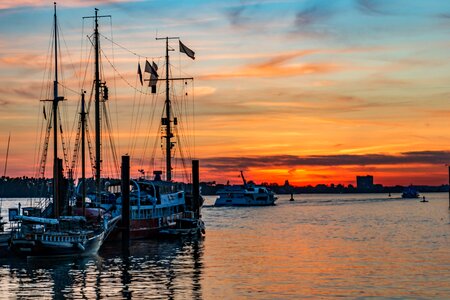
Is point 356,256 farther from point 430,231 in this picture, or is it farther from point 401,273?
point 430,231

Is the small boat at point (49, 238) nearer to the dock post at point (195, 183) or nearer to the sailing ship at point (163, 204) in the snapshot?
the sailing ship at point (163, 204)

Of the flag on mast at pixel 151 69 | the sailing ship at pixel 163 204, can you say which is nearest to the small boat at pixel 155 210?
the sailing ship at pixel 163 204

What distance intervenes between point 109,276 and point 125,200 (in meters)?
22.8

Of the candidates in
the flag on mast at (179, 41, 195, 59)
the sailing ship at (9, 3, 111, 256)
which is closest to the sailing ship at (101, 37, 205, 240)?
the flag on mast at (179, 41, 195, 59)

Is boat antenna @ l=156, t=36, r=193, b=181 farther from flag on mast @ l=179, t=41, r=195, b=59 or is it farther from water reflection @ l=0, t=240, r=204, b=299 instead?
water reflection @ l=0, t=240, r=204, b=299

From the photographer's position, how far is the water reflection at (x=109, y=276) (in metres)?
48.1

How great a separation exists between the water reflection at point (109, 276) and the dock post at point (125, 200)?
153 inches

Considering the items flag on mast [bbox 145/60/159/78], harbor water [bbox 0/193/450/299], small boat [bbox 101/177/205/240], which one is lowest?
harbor water [bbox 0/193/450/299]

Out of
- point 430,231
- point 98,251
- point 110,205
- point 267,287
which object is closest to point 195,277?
point 267,287

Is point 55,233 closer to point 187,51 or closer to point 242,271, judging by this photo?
point 242,271

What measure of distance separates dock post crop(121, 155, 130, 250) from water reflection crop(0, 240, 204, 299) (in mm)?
3885

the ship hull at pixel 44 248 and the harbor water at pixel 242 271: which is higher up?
the ship hull at pixel 44 248

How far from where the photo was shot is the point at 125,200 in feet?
257

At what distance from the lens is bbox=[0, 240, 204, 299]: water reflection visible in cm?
4806
